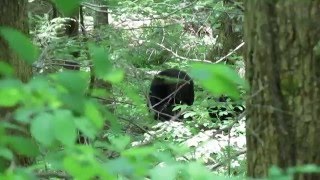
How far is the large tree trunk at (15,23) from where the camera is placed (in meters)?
3.90

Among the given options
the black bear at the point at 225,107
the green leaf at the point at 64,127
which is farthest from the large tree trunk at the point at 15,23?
the green leaf at the point at 64,127

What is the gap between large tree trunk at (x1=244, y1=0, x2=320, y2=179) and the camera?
2043 mm

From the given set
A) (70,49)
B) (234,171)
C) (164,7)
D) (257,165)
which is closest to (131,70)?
(70,49)

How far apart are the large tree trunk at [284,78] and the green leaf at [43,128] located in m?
1.01

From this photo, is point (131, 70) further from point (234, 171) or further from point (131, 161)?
point (131, 161)

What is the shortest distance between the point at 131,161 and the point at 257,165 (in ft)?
3.03

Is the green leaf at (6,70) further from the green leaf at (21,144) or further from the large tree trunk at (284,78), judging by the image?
the large tree trunk at (284,78)

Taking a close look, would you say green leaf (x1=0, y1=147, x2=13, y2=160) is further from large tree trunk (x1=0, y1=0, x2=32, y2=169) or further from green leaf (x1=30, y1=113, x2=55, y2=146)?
large tree trunk (x1=0, y1=0, x2=32, y2=169)

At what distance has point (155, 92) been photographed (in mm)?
10461

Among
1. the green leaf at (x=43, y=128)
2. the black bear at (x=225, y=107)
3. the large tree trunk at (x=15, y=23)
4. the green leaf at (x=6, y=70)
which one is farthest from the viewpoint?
the black bear at (x=225, y=107)

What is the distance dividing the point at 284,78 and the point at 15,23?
2.38 metres

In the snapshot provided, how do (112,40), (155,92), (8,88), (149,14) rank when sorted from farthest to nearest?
(155,92) < (149,14) < (112,40) < (8,88)

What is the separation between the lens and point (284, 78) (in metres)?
2.09

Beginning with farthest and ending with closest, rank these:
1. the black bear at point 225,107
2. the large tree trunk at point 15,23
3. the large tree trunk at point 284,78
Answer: the black bear at point 225,107
the large tree trunk at point 15,23
the large tree trunk at point 284,78
